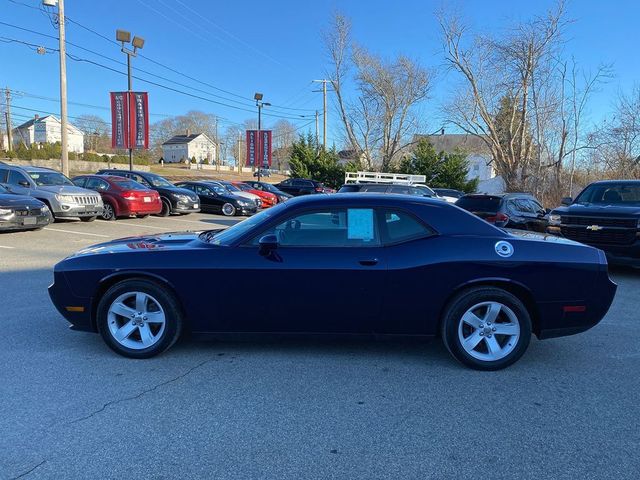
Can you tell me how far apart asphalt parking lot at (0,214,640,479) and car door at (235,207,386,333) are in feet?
1.21

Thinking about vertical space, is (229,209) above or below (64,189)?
below

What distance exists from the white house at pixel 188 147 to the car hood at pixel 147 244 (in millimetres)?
117856

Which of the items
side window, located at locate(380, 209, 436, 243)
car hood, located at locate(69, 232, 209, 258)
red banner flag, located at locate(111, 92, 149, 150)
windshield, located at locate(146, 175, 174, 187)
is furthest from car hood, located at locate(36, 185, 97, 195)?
side window, located at locate(380, 209, 436, 243)

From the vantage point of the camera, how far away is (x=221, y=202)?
20.3m

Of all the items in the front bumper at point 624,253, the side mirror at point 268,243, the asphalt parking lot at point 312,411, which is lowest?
the asphalt parking lot at point 312,411

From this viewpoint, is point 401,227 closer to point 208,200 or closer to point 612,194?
point 612,194

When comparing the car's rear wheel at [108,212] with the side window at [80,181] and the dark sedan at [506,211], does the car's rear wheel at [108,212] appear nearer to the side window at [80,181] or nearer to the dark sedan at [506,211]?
the side window at [80,181]

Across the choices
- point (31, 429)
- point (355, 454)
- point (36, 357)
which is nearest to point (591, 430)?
point (355, 454)

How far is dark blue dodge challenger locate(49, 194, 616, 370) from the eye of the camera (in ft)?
13.3

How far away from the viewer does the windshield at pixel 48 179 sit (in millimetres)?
13820

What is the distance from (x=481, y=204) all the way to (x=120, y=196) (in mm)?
11054

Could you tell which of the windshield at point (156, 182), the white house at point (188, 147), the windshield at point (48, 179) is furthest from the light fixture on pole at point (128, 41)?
the white house at point (188, 147)

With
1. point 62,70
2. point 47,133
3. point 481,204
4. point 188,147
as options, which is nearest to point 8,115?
point 47,133

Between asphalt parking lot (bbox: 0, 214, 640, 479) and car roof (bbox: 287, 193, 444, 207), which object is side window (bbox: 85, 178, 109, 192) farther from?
car roof (bbox: 287, 193, 444, 207)
